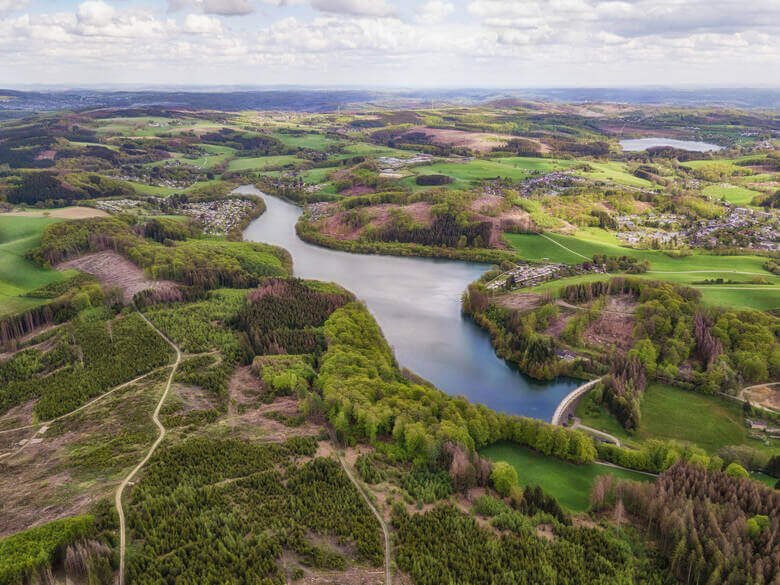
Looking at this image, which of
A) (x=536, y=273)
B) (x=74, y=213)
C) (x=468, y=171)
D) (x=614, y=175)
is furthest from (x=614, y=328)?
(x=614, y=175)

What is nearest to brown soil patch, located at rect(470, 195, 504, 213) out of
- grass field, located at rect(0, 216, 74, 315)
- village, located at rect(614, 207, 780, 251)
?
village, located at rect(614, 207, 780, 251)

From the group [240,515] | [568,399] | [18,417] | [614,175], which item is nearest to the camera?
[240,515]

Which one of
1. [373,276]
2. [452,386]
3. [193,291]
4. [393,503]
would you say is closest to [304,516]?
[393,503]

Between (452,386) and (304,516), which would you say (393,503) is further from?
(452,386)

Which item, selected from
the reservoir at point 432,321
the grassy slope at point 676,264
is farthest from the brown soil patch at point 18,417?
the grassy slope at point 676,264

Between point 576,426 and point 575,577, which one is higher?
point 575,577

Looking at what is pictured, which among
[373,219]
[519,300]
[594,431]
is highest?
[373,219]

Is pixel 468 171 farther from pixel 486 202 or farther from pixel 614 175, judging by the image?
pixel 614 175
